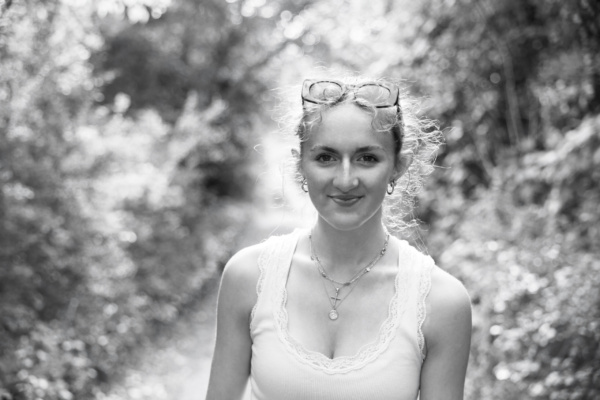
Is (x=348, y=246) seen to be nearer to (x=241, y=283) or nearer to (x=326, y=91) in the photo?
(x=241, y=283)

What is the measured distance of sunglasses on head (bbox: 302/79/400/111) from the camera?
2038 millimetres

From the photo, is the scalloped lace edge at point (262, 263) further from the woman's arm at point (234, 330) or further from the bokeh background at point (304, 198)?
the bokeh background at point (304, 198)

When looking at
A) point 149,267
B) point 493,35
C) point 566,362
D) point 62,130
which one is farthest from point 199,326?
point 566,362

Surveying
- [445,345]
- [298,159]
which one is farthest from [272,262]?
[445,345]

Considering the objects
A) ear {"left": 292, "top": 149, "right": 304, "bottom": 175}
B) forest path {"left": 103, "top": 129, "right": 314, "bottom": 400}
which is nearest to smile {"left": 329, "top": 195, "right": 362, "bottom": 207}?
ear {"left": 292, "top": 149, "right": 304, "bottom": 175}

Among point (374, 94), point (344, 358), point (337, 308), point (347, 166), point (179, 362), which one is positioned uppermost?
point (374, 94)

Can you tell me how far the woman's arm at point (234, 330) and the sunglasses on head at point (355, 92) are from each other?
50 cm

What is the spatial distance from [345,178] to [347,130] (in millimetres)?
132

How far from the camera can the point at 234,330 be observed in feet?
6.94

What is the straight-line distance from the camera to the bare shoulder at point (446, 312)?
2.01 m

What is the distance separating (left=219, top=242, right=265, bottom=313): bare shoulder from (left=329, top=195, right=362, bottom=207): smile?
319mm

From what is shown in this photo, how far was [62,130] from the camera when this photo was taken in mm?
5625

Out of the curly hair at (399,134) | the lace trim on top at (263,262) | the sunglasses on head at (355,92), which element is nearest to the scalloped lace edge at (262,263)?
the lace trim on top at (263,262)

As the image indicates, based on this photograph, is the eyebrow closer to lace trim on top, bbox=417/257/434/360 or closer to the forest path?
lace trim on top, bbox=417/257/434/360
